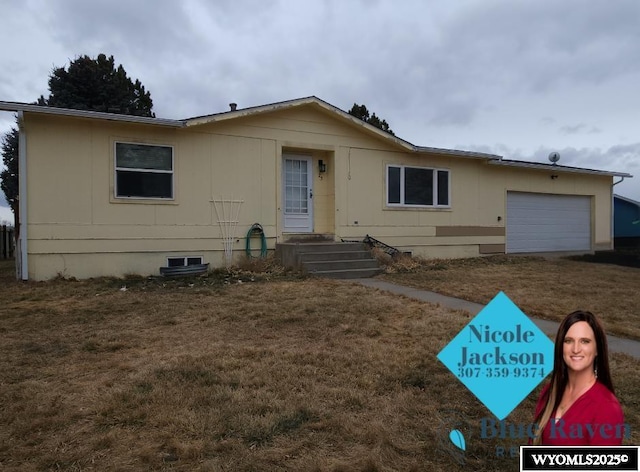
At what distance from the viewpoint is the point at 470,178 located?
1433 centimetres

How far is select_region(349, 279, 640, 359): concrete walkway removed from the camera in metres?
5.00

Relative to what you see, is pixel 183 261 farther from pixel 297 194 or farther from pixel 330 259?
pixel 297 194

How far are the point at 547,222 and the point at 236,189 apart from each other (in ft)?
35.1

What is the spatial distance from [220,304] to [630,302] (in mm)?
6180

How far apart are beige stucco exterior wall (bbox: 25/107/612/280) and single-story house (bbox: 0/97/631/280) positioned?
25 mm

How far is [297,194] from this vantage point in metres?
12.2

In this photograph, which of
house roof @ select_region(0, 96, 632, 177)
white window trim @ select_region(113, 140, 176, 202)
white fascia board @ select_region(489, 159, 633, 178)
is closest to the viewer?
house roof @ select_region(0, 96, 632, 177)

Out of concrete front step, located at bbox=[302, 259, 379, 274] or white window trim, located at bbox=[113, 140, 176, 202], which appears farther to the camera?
concrete front step, located at bbox=[302, 259, 379, 274]

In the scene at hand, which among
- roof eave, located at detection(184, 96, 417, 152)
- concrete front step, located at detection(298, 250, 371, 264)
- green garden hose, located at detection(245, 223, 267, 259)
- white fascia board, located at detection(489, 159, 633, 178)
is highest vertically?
roof eave, located at detection(184, 96, 417, 152)

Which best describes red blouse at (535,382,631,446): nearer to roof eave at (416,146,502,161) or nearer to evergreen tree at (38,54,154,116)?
roof eave at (416,146,502,161)

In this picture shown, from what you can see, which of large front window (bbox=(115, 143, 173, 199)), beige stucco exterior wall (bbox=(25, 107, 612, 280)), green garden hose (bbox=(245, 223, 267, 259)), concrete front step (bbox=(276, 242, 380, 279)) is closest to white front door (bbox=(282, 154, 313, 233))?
beige stucco exterior wall (bbox=(25, 107, 612, 280))

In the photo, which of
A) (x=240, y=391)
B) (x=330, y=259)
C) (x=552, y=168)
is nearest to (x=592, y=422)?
(x=240, y=391)

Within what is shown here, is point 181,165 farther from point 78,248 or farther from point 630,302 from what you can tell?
point 630,302

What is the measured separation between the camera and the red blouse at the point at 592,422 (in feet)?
5.77
